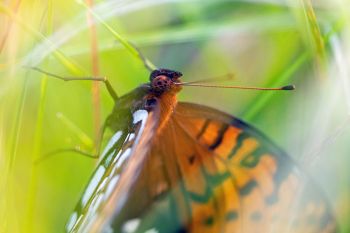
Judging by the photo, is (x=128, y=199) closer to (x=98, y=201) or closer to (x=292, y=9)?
(x=98, y=201)

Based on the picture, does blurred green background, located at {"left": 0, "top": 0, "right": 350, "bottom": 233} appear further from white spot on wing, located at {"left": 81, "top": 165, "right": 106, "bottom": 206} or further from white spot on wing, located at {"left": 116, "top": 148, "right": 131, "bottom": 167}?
white spot on wing, located at {"left": 116, "top": 148, "right": 131, "bottom": 167}

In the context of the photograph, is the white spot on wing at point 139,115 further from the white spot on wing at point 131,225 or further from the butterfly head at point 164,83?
the white spot on wing at point 131,225


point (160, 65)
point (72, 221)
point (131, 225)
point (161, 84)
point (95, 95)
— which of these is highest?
point (160, 65)

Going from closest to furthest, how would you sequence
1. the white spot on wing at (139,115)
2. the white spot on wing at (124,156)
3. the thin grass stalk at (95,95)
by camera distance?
the white spot on wing at (124,156), the white spot on wing at (139,115), the thin grass stalk at (95,95)

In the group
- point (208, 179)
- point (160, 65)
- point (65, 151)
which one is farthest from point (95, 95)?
point (208, 179)

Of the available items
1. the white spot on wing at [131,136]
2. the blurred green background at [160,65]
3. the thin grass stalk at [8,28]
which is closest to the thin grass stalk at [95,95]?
the blurred green background at [160,65]

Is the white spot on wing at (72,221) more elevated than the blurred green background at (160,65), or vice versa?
the blurred green background at (160,65)

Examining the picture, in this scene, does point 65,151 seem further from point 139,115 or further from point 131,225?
point 131,225
